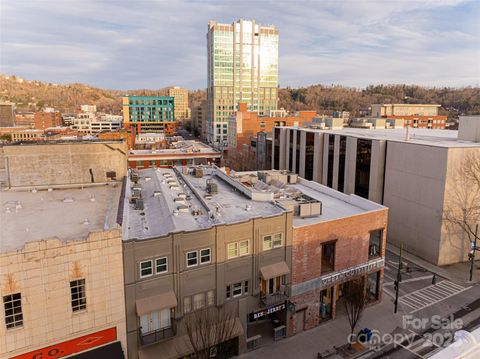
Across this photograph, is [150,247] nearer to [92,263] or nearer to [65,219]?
[92,263]

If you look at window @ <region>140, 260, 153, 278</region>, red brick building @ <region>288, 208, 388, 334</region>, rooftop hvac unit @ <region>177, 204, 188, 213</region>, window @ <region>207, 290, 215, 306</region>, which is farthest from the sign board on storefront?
window @ <region>140, 260, 153, 278</region>

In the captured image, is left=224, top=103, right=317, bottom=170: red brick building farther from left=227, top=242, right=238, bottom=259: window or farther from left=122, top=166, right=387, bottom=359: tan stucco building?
left=227, top=242, right=238, bottom=259: window

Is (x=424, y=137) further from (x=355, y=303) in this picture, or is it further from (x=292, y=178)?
(x=355, y=303)

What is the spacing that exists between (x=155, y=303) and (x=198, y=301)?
3.05 metres

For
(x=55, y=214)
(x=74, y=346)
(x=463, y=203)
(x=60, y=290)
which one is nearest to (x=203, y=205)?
(x=55, y=214)

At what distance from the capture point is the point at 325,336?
25.2m

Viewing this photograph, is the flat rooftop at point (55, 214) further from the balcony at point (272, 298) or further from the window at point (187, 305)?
the balcony at point (272, 298)

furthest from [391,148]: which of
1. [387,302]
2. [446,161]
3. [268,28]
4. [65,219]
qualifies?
[268,28]

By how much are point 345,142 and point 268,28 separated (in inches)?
4891

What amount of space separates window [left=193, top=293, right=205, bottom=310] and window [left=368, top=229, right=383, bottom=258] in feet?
51.0

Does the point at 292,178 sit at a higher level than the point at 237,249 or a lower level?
higher

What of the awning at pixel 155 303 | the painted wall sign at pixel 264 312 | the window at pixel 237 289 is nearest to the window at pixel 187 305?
the awning at pixel 155 303

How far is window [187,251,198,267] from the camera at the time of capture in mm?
20969

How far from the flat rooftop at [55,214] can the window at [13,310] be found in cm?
237
